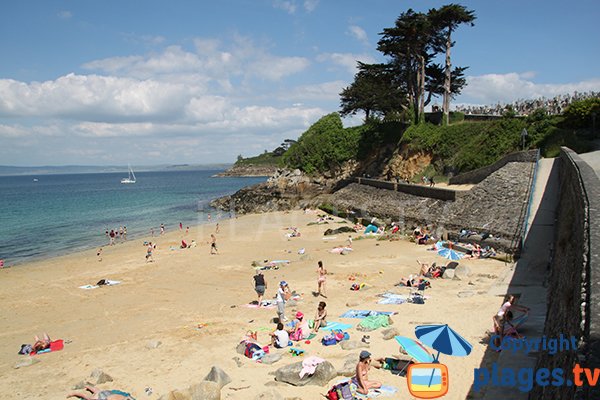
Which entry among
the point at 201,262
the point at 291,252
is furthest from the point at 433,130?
the point at 201,262

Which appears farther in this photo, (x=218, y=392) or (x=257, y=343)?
(x=257, y=343)

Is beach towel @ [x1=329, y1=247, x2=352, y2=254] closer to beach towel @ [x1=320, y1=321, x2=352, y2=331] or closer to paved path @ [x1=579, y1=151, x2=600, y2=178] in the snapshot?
beach towel @ [x1=320, y1=321, x2=352, y2=331]

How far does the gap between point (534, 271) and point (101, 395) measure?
12955 mm

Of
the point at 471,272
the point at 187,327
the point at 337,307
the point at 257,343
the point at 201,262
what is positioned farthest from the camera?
the point at 201,262

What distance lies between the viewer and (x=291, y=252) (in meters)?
24.1

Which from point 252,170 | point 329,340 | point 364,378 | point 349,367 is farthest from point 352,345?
point 252,170

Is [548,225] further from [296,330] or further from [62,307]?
[62,307]

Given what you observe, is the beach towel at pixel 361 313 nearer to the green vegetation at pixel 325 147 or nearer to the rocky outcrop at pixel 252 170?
the green vegetation at pixel 325 147

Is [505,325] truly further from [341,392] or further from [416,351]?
[341,392]

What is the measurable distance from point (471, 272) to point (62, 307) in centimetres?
1495

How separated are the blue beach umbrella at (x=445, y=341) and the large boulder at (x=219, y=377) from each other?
383cm

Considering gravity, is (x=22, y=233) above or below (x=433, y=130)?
below

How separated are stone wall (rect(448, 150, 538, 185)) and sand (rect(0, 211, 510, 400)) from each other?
8541mm

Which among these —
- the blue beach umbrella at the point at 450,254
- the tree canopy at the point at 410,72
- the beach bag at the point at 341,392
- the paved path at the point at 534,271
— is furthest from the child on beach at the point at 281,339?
the tree canopy at the point at 410,72
